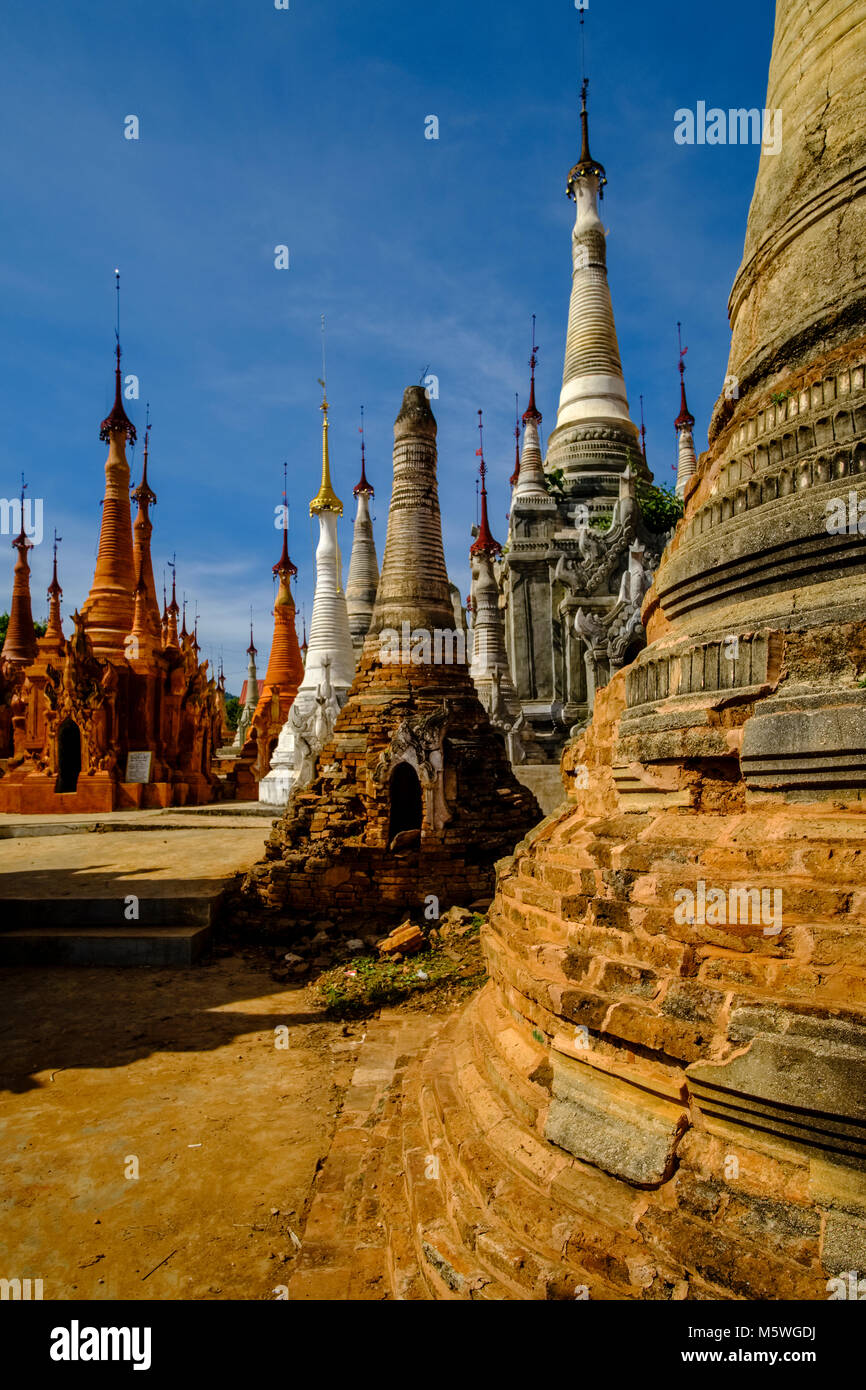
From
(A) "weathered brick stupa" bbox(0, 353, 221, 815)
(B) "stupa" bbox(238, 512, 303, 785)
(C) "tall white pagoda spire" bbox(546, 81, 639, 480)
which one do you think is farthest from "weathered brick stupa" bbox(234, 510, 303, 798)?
(C) "tall white pagoda spire" bbox(546, 81, 639, 480)

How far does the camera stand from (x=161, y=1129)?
5277 mm

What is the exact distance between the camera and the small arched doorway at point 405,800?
1062cm

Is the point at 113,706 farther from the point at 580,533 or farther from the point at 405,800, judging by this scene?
the point at 580,533

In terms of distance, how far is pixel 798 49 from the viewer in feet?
17.0

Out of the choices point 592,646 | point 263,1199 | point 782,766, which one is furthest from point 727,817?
point 592,646

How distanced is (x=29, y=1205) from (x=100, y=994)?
3.97m

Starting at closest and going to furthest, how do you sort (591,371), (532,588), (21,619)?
(532,588) → (591,371) → (21,619)

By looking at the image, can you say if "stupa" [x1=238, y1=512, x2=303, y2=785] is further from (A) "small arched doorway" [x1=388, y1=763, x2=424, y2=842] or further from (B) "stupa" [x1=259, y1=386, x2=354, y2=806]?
(A) "small arched doorway" [x1=388, y1=763, x2=424, y2=842]

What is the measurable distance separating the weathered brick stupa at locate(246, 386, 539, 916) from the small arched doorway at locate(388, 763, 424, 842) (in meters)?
0.02

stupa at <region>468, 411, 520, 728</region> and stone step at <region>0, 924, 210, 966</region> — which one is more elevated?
stupa at <region>468, 411, 520, 728</region>

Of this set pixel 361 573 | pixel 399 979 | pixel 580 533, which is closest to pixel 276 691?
pixel 361 573

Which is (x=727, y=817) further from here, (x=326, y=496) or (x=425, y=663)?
(x=326, y=496)

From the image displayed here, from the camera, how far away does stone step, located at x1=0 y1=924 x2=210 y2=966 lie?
9.11 metres

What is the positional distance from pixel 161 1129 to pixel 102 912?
510 centimetres
